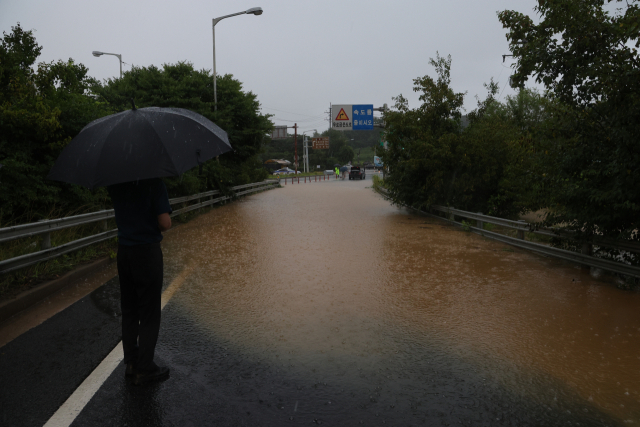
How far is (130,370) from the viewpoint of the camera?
169 inches

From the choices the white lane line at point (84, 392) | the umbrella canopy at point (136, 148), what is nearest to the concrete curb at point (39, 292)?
the white lane line at point (84, 392)

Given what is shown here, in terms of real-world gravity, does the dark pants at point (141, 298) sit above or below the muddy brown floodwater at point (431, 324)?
above

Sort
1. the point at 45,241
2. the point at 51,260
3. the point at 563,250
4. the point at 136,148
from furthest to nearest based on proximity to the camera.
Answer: the point at 563,250, the point at 51,260, the point at 45,241, the point at 136,148

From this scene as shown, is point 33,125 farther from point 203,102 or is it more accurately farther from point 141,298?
point 203,102

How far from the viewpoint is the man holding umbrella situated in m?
4.09

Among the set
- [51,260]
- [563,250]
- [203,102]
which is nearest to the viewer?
[51,260]

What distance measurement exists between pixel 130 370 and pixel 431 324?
3.21 m

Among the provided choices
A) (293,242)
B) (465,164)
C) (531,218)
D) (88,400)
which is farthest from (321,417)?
(531,218)

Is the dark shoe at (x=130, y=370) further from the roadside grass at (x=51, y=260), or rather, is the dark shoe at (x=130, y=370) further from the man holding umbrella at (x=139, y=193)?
the roadside grass at (x=51, y=260)

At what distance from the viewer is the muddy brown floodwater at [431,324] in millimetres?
3961

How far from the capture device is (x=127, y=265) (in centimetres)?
420

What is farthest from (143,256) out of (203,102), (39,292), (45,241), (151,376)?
(203,102)

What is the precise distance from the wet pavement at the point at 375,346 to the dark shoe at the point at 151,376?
0.31 feet

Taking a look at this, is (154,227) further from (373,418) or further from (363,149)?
(363,149)
